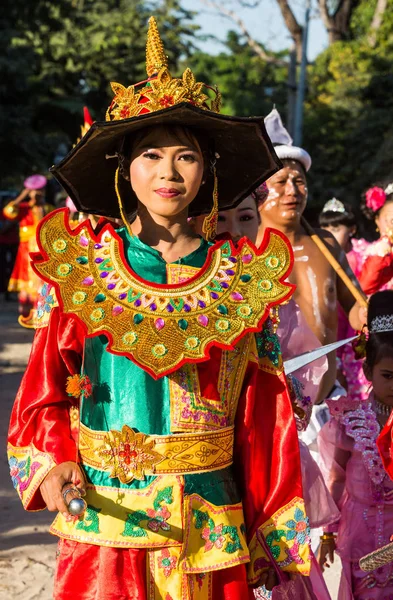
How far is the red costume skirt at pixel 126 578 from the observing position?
2766mm

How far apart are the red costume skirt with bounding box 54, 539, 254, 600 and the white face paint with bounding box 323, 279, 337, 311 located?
105 inches

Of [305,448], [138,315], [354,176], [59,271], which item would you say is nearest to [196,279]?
[138,315]

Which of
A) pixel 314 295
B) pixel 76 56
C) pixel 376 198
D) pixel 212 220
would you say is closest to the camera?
pixel 212 220

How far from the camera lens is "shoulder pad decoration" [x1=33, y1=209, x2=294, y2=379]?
2830 mm

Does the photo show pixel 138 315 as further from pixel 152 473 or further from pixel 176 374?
pixel 152 473

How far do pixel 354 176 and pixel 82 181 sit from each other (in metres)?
21.5

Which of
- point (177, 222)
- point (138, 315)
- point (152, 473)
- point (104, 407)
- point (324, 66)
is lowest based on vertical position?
point (152, 473)

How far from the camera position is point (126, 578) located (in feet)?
9.12

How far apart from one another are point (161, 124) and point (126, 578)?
4.26 ft

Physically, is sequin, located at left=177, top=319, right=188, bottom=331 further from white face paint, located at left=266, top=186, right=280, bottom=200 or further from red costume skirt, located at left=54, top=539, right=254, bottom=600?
white face paint, located at left=266, top=186, right=280, bottom=200

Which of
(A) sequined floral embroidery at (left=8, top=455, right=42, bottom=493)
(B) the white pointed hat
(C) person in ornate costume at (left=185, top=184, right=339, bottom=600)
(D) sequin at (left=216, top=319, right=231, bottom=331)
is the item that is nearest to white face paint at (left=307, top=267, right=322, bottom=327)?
(B) the white pointed hat

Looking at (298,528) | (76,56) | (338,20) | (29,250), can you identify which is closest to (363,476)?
(298,528)

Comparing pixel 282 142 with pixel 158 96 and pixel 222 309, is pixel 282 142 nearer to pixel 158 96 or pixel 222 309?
pixel 158 96

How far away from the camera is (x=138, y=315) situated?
113 inches
